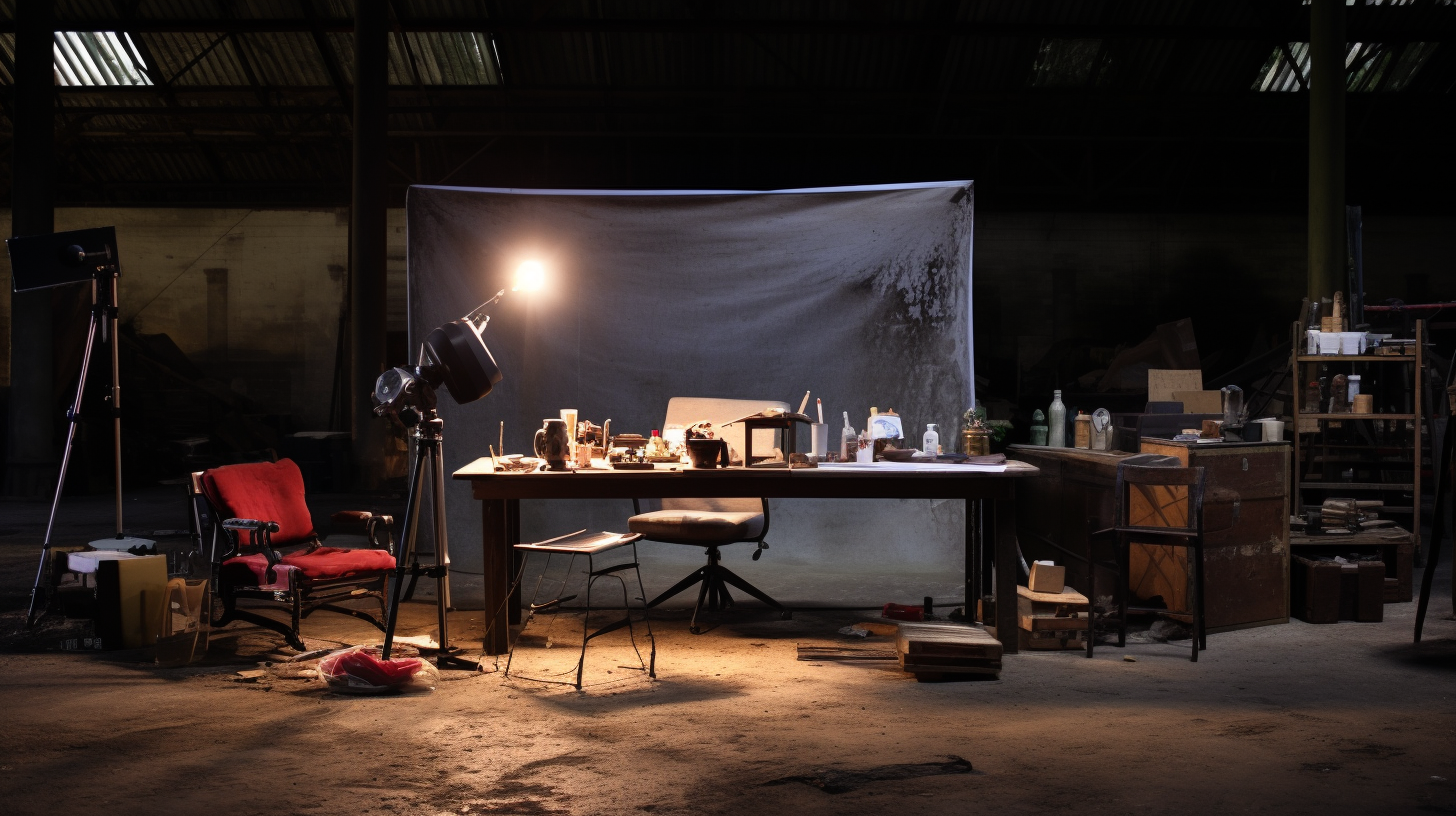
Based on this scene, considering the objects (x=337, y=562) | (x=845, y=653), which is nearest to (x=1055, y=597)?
(x=845, y=653)

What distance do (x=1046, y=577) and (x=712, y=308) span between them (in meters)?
2.60

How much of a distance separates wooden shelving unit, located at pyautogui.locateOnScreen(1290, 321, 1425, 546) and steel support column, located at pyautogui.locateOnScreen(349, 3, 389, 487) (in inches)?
281

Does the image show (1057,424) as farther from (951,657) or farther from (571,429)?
(571,429)

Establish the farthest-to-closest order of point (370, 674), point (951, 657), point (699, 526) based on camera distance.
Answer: point (699, 526) < point (951, 657) < point (370, 674)

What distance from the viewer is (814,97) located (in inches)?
453

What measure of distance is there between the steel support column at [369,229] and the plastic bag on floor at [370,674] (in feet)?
19.7

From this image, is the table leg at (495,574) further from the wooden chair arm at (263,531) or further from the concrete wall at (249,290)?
the concrete wall at (249,290)

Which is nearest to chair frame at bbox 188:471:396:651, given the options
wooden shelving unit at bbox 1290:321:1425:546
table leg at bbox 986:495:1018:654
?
table leg at bbox 986:495:1018:654

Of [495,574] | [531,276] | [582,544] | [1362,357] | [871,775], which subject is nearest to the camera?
[871,775]

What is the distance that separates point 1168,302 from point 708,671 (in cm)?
990

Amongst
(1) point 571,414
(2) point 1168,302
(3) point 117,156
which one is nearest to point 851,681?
(1) point 571,414

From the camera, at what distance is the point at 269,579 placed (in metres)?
4.54

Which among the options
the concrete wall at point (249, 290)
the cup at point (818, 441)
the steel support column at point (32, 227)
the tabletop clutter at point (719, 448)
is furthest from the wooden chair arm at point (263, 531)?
the concrete wall at point (249, 290)

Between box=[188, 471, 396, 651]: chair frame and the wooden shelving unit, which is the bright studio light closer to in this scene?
box=[188, 471, 396, 651]: chair frame
